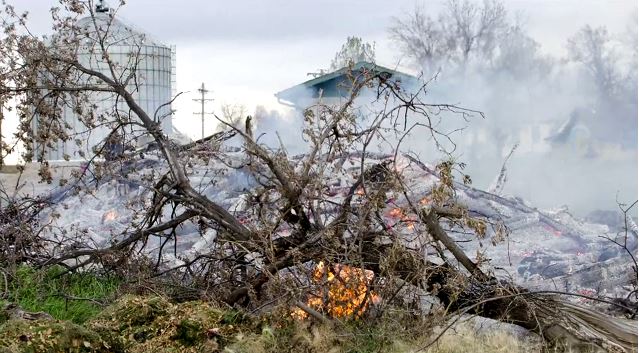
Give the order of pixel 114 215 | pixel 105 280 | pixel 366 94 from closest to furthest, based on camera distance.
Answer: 1. pixel 105 280
2. pixel 366 94
3. pixel 114 215

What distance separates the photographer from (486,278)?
582cm

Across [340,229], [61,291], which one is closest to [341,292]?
[340,229]

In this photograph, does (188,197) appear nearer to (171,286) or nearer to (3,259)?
(171,286)

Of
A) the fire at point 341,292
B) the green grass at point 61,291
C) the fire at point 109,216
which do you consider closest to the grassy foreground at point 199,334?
the fire at point 341,292

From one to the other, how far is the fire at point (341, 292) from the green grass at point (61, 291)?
1.56 meters

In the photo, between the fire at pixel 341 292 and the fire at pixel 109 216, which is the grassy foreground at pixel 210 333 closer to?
the fire at pixel 341 292

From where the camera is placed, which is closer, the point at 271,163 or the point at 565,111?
the point at 271,163

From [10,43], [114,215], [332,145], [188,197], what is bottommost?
[114,215]

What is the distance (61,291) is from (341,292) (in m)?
2.39

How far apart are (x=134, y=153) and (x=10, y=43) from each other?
1353mm

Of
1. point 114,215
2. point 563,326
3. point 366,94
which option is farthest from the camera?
point 114,215

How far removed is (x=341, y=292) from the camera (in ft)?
17.7

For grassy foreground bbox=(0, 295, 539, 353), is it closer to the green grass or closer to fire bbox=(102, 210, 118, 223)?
the green grass

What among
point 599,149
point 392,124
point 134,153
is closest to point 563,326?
point 392,124
